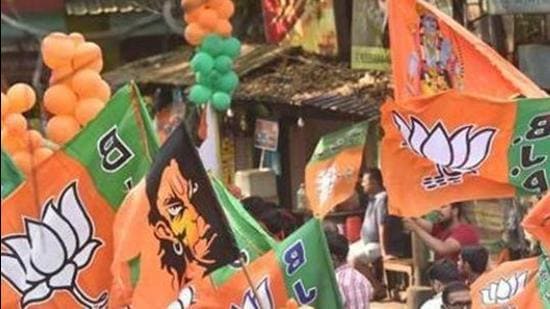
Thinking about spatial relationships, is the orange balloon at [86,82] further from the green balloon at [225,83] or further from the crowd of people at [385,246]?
the green balloon at [225,83]

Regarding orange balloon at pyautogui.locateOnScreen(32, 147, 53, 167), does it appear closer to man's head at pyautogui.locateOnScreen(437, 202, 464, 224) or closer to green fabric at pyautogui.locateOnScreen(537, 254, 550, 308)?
green fabric at pyautogui.locateOnScreen(537, 254, 550, 308)

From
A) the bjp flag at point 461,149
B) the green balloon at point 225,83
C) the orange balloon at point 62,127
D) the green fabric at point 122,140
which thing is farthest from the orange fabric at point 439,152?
the green balloon at point 225,83

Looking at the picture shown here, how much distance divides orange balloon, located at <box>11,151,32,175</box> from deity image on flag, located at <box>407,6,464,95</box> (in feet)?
7.80

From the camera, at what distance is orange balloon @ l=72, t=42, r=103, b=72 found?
328 inches

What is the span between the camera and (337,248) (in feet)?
31.1

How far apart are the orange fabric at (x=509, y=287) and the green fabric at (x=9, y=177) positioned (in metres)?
2.38

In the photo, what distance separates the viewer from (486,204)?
14375 millimetres

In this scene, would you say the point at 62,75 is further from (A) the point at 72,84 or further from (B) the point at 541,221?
(B) the point at 541,221

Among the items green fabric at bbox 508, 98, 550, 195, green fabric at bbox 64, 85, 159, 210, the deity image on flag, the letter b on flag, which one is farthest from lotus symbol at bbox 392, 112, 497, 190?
the letter b on flag

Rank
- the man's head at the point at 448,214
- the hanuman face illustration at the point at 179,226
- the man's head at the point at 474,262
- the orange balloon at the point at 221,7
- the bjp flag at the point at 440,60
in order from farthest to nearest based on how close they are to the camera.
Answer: the man's head at the point at 448,214
the orange balloon at the point at 221,7
the man's head at the point at 474,262
the bjp flag at the point at 440,60
the hanuman face illustration at the point at 179,226

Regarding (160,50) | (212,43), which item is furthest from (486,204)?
(160,50)

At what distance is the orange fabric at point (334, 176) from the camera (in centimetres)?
1127

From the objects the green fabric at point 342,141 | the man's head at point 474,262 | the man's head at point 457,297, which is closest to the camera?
the man's head at point 457,297

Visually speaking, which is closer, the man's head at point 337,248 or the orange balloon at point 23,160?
the orange balloon at point 23,160
